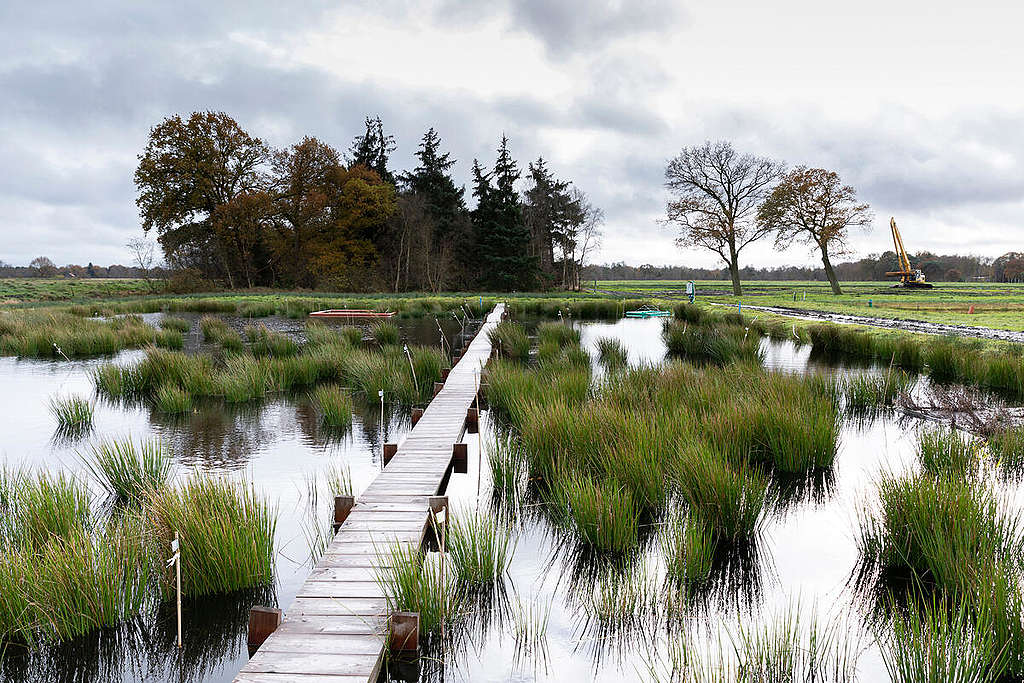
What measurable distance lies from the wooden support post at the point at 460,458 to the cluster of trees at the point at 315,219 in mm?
35838

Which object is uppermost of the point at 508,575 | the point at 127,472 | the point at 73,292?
the point at 73,292

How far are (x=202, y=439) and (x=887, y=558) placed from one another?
7.69 m

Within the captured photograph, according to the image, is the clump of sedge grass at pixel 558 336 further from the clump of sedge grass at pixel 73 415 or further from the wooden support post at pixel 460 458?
the clump of sedge grass at pixel 73 415

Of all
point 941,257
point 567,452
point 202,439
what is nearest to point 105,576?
point 567,452

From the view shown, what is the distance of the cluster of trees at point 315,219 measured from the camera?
4053cm

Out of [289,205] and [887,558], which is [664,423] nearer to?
[887,558]

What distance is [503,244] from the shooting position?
145 ft

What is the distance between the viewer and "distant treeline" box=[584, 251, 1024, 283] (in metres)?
64.8

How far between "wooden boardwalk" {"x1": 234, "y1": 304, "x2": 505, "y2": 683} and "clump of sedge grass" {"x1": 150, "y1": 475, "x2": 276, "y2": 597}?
1.55 ft

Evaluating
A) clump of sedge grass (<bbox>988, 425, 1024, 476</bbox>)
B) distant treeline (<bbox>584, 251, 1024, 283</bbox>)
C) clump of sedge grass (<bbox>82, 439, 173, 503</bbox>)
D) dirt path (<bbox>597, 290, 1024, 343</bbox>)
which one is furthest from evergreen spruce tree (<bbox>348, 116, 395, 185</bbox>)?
clump of sedge grass (<bbox>988, 425, 1024, 476</bbox>)

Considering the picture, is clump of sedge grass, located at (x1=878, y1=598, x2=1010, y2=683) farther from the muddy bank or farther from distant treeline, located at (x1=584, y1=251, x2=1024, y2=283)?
distant treeline, located at (x1=584, y1=251, x2=1024, y2=283)

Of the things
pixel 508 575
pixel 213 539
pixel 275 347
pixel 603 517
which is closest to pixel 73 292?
pixel 275 347

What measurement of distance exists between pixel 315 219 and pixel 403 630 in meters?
42.2

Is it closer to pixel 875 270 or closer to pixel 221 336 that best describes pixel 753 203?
pixel 221 336
